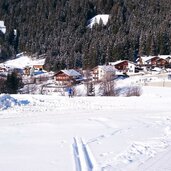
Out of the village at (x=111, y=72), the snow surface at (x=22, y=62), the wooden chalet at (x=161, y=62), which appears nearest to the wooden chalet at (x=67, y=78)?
A: the village at (x=111, y=72)

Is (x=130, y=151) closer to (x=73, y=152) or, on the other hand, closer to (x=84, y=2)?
(x=73, y=152)

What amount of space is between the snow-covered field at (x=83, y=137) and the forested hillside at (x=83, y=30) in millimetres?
54516

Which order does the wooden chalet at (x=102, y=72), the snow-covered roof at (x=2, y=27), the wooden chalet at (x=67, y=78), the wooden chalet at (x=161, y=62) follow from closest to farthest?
1. the wooden chalet at (x=102, y=72)
2. the wooden chalet at (x=67, y=78)
3. the wooden chalet at (x=161, y=62)
4. the snow-covered roof at (x=2, y=27)

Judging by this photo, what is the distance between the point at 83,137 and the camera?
9594 millimetres

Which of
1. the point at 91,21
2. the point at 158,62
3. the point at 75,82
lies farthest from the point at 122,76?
the point at 91,21

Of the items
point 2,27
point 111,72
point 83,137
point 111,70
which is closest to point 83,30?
point 2,27

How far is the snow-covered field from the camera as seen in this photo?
7.14m

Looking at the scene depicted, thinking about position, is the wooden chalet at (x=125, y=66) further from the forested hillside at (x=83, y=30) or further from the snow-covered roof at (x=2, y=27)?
the snow-covered roof at (x=2, y=27)

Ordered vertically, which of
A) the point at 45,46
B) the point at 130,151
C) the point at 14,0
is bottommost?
the point at 130,151

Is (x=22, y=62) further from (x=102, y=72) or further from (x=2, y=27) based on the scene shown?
(x=102, y=72)

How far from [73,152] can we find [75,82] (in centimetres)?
4626

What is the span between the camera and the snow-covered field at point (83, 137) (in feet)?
23.4

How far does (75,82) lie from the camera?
5416 centimetres

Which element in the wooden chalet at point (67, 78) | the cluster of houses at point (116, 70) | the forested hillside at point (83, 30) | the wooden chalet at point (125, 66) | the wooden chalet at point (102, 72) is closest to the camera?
the wooden chalet at point (102, 72)
